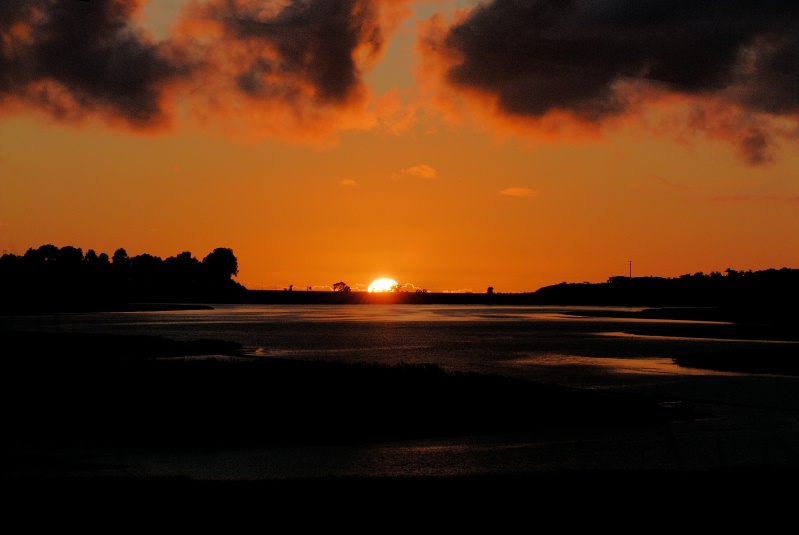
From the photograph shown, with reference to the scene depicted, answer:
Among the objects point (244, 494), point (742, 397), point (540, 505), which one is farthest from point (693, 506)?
point (742, 397)

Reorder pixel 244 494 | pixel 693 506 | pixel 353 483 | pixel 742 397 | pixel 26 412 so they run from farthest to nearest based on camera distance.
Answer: pixel 742 397 < pixel 26 412 < pixel 353 483 < pixel 244 494 < pixel 693 506

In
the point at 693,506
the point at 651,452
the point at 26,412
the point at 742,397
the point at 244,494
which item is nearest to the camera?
the point at 693,506

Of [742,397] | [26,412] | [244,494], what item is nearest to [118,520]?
[244,494]

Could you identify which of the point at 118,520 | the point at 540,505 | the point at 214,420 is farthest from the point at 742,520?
the point at 214,420

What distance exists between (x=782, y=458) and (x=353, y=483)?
45.1 feet

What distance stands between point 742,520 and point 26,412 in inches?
1010

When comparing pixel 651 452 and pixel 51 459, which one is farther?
pixel 651 452

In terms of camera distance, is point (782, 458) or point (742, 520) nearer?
point (742, 520)

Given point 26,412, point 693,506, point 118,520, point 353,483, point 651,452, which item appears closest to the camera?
point 118,520

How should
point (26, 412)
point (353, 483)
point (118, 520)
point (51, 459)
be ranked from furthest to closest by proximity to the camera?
point (26, 412) < point (51, 459) < point (353, 483) < point (118, 520)

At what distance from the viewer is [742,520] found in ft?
A: 43.6

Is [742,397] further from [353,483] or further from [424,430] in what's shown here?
[353,483]

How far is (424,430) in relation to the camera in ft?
101

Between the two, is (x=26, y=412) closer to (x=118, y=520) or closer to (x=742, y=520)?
(x=118, y=520)
